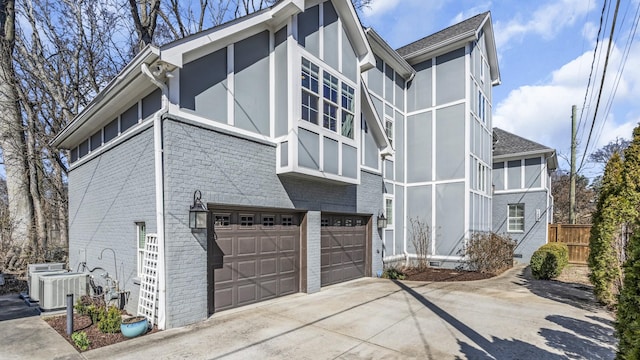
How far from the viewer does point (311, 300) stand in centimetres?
793

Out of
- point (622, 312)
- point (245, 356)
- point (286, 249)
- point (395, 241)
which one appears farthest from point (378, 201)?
point (622, 312)

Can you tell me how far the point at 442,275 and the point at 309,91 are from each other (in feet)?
27.6

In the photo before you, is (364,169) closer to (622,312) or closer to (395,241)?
(395,241)

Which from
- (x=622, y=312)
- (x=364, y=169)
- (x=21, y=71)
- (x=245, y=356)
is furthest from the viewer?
(x=21, y=71)

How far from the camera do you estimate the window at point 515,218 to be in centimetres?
1762

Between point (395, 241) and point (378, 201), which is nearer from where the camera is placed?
point (378, 201)

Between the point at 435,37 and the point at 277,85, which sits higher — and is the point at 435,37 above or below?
above

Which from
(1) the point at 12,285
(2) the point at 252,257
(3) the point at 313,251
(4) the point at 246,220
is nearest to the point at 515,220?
(3) the point at 313,251

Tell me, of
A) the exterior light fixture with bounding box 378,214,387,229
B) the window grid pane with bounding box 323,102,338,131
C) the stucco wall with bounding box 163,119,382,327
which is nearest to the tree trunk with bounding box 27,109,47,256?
the stucco wall with bounding box 163,119,382,327

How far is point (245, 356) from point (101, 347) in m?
2.35

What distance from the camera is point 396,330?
19.1 feet

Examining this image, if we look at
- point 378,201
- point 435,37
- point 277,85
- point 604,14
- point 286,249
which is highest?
point 435,37

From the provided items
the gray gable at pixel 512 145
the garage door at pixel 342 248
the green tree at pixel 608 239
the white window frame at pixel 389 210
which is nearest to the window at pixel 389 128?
the white window frame at pixel 389 210

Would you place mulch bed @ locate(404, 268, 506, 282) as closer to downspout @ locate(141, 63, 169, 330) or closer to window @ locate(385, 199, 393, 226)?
window @ locate(385, 199, 393, 226)
